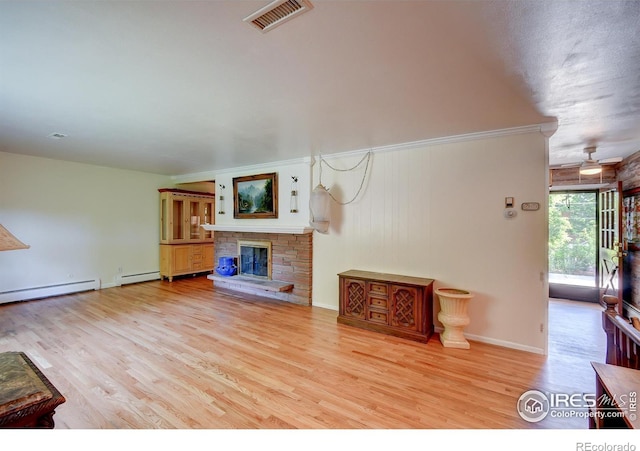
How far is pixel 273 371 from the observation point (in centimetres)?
254

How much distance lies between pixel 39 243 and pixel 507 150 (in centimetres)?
726

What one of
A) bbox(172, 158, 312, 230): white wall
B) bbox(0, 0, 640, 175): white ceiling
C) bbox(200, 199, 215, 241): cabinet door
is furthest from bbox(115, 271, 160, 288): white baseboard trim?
bbox(0, 0, 640, 175): white ceiling

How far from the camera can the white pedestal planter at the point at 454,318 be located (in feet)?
10.1

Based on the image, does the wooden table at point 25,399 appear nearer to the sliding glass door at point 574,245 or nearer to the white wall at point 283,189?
the white wall at point 283,189

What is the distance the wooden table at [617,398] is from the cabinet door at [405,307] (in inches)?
69.5

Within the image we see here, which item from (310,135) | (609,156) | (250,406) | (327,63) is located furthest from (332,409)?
(609,156)

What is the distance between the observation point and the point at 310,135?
3.38 m

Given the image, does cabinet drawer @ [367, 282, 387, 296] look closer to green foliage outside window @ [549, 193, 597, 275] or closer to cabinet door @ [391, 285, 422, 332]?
cabinet door @ [391, 285, 422, 332]

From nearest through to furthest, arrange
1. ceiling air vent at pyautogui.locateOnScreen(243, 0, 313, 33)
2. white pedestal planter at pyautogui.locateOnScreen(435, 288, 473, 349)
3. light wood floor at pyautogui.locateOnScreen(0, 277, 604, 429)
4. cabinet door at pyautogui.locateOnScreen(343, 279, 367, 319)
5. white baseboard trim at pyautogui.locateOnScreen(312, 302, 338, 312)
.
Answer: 1. ceiling air vent at pyautogui.locateOnScreen(243, 0, 313, 33)
2. light wood floor at pyautogui.locateOnScreen(0, 277, 604, 429)
3. white pedestal planter at pyautogui.locateOnScreen(435, 288, 473, 349)
4. cabinet door at pyautogui.locateOnScreen(343, 279, 367, 319)
5. white baseboard trim at pyautogui.locateOnScreen(312, 302, 338, 312)

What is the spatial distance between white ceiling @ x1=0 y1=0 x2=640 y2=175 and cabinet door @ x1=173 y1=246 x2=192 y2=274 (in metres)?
3.43

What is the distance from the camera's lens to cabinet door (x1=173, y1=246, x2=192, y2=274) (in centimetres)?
635

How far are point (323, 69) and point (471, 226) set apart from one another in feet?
8.29

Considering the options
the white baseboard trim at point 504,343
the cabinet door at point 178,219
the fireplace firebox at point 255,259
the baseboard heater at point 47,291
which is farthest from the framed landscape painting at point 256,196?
the white baseboard trim at point 504,343
